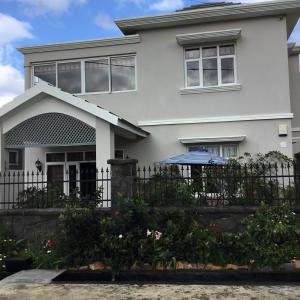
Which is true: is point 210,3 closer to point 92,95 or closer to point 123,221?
point 92,95

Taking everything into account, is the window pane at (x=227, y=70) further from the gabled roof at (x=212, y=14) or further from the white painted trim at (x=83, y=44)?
the white painted trim at (x=83, y=44)

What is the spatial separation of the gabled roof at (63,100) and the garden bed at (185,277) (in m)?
5.16

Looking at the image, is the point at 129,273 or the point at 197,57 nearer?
the point at 129,273

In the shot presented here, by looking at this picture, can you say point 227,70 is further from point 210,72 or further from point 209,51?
point 209,51

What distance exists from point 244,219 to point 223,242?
83 centimetres

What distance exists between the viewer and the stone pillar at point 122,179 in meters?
8.55

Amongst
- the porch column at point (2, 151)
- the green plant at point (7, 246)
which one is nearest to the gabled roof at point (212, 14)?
the porch column at point (2, 151)

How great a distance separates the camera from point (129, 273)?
738cm

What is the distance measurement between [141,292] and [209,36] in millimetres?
10548

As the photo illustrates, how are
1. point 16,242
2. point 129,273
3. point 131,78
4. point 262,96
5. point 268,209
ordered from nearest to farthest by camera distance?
point 129,273, point 268,209, point 16,242, point 262,96, point 131,78

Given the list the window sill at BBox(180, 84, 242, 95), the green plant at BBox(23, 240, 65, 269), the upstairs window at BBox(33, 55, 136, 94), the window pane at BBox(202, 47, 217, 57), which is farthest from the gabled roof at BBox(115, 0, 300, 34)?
the green plant at BBox(23, 240, 65, 269)

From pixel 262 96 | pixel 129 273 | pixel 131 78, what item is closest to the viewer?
pixel 129 273

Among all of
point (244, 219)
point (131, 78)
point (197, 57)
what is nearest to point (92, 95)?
point (131, 78)

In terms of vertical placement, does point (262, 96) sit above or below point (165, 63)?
below
